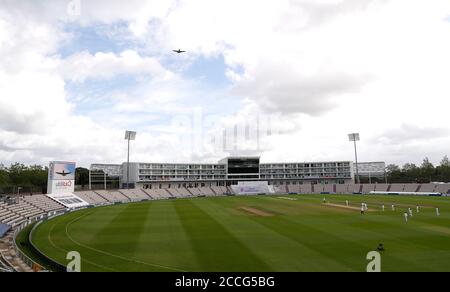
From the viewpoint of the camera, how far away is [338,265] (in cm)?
2041

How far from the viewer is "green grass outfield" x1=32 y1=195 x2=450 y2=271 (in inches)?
833

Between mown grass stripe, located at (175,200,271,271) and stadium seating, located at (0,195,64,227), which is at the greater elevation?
stadium seating, located at (0,195,64,227)

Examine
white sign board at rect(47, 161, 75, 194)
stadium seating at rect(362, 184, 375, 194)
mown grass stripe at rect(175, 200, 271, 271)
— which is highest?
white sign board at rect(47, 161, 75, 194)

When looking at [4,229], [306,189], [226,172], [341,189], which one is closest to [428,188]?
[341,189]

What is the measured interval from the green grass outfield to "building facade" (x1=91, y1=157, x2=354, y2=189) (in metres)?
82.1

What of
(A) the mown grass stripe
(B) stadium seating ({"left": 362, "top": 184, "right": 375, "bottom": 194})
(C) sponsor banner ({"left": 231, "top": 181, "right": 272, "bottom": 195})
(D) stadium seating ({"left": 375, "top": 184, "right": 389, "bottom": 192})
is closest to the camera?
(A) the mown grass stripe

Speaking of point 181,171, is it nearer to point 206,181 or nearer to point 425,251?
point 206,181

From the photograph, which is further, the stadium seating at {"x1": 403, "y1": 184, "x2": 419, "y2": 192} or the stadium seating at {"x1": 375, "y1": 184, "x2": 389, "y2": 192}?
the stadium seating at {"x1": 375, "y1": 184, "x2": 389, "y2": 192}

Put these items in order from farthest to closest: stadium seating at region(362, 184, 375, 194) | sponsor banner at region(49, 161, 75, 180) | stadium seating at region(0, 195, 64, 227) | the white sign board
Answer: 1. stadium seating at region(362, 184, 375, 194)
2. sponsor banner at region(49, 161, 75, 180)
3. the white sign board
4. stadium seating at region(0, 195, 64, 227)

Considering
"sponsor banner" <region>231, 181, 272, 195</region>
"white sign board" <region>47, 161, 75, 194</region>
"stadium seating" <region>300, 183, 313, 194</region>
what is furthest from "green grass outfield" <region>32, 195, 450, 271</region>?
"sponsor banner" <region>231, 181, 272, 195</region>

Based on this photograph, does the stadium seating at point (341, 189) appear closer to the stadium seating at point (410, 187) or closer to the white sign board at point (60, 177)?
the stadium seating at point (410, 187)

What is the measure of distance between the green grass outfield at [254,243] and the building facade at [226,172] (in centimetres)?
8211

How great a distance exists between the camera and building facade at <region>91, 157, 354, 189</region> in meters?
125

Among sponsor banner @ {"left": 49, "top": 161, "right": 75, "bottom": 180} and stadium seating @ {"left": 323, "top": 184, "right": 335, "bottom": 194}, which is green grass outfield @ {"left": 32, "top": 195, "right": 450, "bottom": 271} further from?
stadium seating @ {"left": 323, "top": 184, "right": 335, "bottom": 194}
